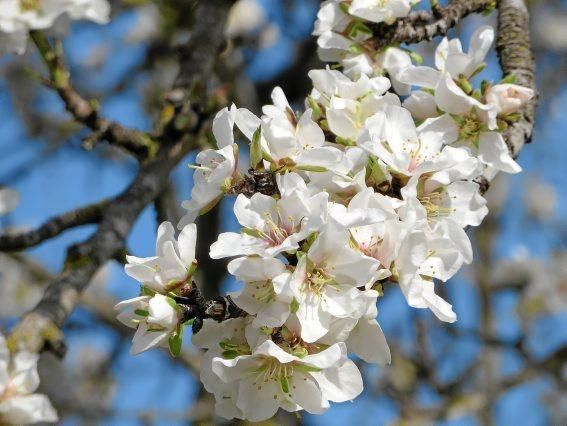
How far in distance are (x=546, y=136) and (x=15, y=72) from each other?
4.26m

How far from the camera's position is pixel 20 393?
5.88ft

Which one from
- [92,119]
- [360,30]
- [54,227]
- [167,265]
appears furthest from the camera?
[92,119]

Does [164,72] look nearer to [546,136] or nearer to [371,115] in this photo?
[546,136]

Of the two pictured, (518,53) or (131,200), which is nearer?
(518,53)

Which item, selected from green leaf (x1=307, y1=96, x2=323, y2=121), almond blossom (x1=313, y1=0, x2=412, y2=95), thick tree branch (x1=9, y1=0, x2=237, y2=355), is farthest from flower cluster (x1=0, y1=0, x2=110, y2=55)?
green leaf (x1=307, y1=96, x2=323, y2=121)

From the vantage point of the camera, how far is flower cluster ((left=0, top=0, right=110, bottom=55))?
1979 mm

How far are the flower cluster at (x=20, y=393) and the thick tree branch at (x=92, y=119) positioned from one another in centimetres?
90

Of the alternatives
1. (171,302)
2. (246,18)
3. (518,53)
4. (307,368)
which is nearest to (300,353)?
(307,368)

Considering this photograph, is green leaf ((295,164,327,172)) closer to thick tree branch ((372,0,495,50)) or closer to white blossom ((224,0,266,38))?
thick tree branch ((372,0,495,50))

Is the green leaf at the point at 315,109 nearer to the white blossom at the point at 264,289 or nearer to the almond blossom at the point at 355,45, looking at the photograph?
the almond blossom at the point at 355,45

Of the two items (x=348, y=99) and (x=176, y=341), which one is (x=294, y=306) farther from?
(x=348, y=99)

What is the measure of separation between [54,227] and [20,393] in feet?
2.66

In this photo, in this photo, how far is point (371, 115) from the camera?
5.50 ft

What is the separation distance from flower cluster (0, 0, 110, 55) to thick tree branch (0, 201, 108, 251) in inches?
25.1
